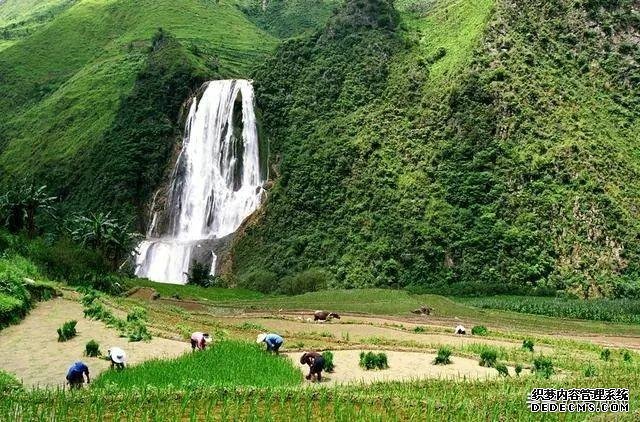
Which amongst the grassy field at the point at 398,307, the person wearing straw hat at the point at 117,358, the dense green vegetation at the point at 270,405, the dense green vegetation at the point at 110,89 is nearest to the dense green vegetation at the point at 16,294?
the person wearing straw hat at the point at 117,358

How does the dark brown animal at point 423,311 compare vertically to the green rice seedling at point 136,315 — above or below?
above

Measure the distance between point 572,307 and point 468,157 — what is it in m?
26.7

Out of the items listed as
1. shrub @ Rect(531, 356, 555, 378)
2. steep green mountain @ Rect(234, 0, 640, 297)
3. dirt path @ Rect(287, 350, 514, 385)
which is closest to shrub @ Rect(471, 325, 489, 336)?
dirt path @ Rect(287, 350, 514, 385)

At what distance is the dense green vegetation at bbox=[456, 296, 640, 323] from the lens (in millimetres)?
46000

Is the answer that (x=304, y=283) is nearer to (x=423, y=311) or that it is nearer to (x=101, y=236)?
(x=101, y=236)

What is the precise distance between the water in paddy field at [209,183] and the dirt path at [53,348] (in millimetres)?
45834

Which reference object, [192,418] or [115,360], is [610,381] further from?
[115,360]

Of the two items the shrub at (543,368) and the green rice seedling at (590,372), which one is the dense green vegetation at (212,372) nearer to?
the shrub at (543,368)

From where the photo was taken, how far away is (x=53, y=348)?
22031 mm

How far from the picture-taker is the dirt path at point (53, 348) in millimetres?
18250

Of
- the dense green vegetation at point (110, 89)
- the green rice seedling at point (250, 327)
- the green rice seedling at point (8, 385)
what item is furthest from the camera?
the dense green vegetation at point (110, 89)

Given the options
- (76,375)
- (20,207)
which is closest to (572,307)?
(76,375)

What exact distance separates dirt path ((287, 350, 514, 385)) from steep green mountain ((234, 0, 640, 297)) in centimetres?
3718

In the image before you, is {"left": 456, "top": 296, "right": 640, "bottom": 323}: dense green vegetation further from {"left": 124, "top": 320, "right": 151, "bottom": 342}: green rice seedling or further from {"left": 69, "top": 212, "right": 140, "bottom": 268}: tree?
{"left": 69, "top": 212, "right": 140, "bottom": 268}: tree
